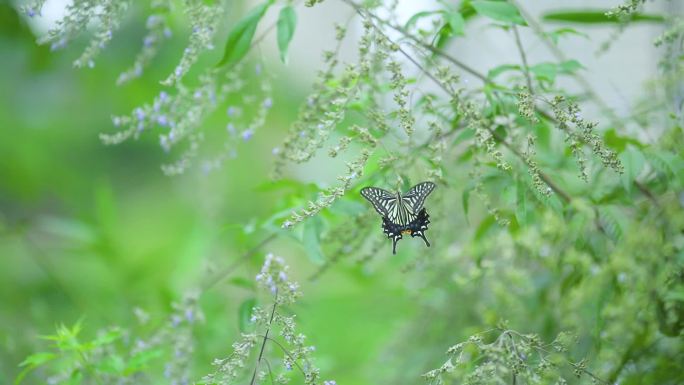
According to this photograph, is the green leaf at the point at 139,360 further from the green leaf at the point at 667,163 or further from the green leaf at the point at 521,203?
the green leaf at the point at 667,163

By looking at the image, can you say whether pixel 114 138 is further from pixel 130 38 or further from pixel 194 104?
pixel 130 38

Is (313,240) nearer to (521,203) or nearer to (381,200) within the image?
(381,200)

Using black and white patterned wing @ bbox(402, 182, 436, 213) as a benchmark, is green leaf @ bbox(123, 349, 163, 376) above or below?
below

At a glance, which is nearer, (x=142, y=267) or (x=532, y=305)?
(x=532, y=305)

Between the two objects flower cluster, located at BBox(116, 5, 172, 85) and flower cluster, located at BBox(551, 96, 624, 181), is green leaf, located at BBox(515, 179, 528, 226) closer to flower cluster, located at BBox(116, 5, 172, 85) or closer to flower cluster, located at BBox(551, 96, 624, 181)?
flower cluster, located at BBox(551, 96, 624, 181)

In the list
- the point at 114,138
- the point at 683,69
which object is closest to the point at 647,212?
the point at 683,69

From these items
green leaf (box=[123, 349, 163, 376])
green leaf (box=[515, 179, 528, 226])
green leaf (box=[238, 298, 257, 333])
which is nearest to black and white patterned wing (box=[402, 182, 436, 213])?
green leaf (box=[515, 179, 528, 226])

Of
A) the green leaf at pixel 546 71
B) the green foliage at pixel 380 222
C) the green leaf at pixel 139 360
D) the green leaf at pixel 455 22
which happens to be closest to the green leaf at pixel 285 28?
the green foliage at pixel 380 222

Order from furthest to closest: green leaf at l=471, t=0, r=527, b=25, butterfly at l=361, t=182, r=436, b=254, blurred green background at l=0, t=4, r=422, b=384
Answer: blurred green background at l=0, t=4, r=422, b=384
green leaf at l=471, t=0, r=527, b=25
butterfly at l=361, t=182, r=436, b=254
